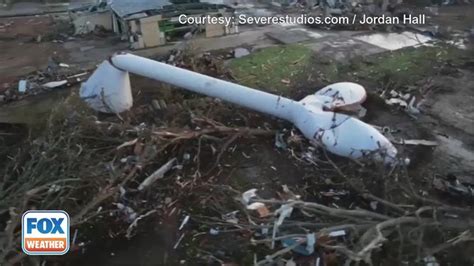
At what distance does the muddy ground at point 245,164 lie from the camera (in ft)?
9.66

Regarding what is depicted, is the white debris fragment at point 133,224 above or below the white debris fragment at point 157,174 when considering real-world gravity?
below

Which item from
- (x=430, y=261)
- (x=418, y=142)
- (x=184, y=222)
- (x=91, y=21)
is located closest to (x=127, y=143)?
(x=184, y=222)

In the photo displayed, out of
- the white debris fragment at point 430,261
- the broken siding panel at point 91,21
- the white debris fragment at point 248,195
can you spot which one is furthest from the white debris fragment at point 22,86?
the white debris fragment at point 430,261

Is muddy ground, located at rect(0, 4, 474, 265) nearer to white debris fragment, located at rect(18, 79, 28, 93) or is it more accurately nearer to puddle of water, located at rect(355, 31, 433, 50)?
white debris fragment, located at rect(18, 79, 28, 93)

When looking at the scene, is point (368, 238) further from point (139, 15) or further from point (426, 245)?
point (139, 15)

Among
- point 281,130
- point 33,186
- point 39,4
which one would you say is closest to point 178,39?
point 281,130

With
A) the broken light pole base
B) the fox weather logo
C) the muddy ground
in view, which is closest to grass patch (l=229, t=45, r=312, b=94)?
the muddy ground

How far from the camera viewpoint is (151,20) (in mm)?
7254

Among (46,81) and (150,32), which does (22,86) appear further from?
(150,32)

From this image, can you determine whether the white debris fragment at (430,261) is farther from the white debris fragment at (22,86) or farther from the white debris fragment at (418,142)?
the white debris fragment at (22,86)

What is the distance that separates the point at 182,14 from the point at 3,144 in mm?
4356

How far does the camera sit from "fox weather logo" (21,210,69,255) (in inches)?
108

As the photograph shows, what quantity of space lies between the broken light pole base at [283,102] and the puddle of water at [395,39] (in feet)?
10.2

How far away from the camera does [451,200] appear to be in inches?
128
